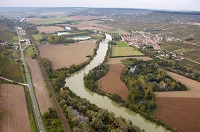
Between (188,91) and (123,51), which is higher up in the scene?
(123,51)

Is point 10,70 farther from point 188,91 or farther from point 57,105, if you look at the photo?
point 188,91

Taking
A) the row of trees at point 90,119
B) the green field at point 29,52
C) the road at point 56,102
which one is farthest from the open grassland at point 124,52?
the row of trees at point 90,119

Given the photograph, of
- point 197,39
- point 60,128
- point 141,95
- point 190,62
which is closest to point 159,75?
point 141,95

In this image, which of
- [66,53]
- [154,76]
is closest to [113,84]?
[154,76]

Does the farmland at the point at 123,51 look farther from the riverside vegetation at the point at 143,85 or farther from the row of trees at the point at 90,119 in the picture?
the row of trees at the point at 90,119

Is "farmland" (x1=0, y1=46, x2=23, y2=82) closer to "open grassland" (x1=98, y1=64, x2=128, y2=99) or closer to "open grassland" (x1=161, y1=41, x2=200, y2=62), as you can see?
"open grassland" (x1=98, y1=64, x2=128, y2=99)

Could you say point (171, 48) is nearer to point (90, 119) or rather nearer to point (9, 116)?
point (90, 119)
